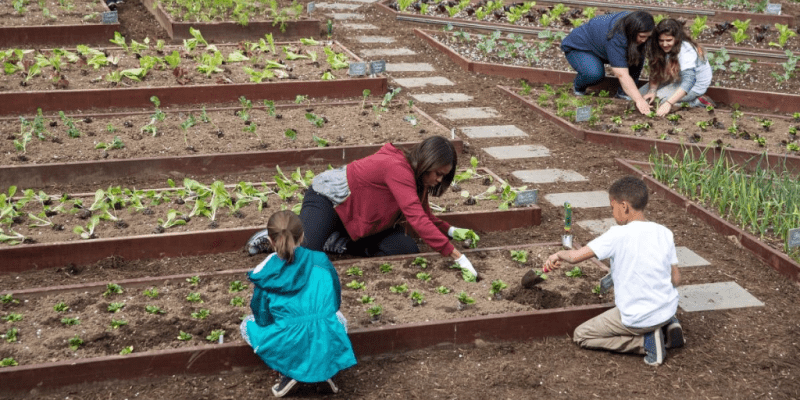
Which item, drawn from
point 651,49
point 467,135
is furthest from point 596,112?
point 467,135

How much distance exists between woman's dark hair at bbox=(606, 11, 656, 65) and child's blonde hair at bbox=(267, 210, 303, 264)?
519cm

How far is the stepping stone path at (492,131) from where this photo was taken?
834 centimetres

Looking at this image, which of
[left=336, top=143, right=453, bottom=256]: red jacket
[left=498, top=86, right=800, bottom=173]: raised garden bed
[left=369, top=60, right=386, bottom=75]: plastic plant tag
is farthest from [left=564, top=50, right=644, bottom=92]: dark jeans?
[left=336, top=143, right=453, bottom=256]: red jacket

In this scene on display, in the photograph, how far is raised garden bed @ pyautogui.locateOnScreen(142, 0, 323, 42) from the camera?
34.8 feet

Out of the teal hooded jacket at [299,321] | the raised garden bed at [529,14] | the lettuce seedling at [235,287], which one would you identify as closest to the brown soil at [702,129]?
the raised garden bed at [529,14]

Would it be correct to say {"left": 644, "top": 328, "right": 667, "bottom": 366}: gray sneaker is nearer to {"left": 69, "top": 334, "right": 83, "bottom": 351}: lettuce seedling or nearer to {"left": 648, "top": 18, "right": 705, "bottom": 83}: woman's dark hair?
{"left": 69, "top": 334, "right": 83, "bottom": 351}: lettuce seedling

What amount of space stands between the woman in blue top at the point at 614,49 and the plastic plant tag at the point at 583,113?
499 millimetres

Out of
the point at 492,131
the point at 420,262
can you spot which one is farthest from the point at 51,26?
the point at 420,262

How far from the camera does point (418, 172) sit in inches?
210

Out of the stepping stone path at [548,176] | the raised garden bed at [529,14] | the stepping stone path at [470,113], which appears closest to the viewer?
the stepping stone path at [548,176]

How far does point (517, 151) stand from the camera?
26.3ft

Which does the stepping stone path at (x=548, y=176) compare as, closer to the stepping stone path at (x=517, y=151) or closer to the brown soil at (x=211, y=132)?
the stepping stone path at (x=517, y=151)

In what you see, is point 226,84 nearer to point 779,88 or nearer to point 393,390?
point 393,390

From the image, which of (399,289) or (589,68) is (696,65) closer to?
(589,68)
